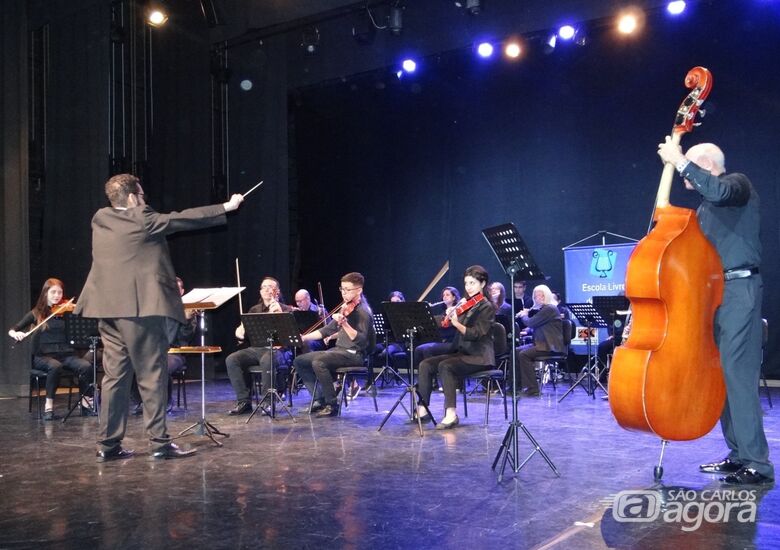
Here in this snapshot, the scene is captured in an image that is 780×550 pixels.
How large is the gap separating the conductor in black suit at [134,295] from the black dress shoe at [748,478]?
311 cm

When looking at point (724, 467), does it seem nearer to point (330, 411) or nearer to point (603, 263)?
point (330, 411)

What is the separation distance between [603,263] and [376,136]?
15.9ft

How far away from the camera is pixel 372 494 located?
151 inches

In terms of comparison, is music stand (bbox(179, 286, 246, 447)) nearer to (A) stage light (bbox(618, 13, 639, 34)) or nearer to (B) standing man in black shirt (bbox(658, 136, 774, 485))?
(B) standing man in black shirt (bbox(658, 136, 774, 485))

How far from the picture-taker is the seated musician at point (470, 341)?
6.10m

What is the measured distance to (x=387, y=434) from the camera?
230 inches

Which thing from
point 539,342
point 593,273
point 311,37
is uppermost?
point 311,37

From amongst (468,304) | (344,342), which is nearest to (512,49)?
(344,342)

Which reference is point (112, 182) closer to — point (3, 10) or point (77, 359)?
point (77, 359)

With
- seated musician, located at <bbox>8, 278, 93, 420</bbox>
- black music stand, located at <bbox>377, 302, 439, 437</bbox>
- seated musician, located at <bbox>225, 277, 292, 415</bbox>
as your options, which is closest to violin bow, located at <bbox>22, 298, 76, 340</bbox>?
seated musician, located at <bbox>8, 278, 93, 420</bbox>

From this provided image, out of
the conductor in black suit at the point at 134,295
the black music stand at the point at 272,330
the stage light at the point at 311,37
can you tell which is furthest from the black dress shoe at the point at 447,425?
the stage light at the point at 311,37

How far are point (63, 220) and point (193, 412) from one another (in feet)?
13.6

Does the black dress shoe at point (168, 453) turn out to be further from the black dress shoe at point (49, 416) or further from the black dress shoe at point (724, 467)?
the black dress shoe at point (724, 467)

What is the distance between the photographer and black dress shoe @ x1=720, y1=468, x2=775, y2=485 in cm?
370
